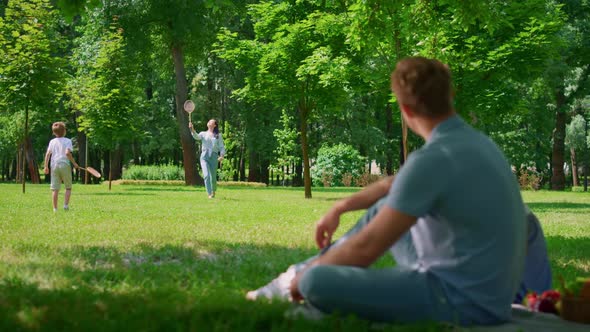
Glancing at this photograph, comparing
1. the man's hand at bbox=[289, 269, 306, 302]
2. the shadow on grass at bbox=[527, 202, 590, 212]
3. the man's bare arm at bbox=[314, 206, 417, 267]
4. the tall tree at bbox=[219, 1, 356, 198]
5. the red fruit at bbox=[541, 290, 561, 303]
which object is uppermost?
the tall tree at bbox=[219, 1, 356, 198]

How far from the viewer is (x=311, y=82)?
70.3 feet

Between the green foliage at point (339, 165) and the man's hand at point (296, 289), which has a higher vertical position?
the green foliage at point (339, 165)

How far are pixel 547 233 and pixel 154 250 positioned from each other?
7.03 meters

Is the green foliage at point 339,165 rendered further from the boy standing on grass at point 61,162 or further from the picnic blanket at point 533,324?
the picnic blanket at point 533,324

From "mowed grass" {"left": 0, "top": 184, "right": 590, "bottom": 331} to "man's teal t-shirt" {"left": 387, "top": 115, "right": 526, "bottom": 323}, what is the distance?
0.36 meters

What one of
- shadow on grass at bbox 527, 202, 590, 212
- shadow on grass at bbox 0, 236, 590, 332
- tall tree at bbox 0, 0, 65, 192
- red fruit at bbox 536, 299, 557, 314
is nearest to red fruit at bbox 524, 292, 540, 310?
red fruit at bbox 536, 299, 557, 314

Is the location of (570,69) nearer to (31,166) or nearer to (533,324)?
(533,324)

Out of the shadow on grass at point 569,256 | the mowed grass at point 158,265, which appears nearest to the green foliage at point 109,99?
the mowed grass at point 158,265

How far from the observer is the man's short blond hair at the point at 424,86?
135 inches

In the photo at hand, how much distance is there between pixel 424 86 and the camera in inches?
136

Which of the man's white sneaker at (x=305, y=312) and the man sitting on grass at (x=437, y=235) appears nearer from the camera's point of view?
the man sitting on grass at (x=437, y=235)

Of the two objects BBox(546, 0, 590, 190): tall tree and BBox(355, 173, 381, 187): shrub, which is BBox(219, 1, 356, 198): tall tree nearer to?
BBox(546, 0, 590, 190): tall tree

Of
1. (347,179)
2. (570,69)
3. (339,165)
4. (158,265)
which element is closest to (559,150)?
(570,69)

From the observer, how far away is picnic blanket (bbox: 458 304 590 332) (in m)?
3.67
